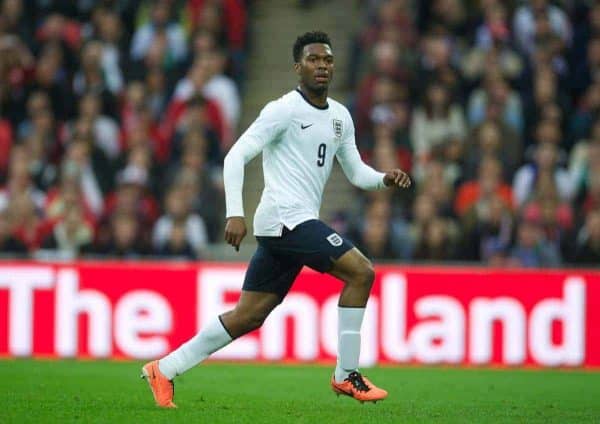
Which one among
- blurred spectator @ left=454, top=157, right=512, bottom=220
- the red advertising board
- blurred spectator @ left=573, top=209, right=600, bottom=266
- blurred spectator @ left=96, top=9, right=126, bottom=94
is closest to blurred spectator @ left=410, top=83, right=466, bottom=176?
blurred spectator @ left=454, top=157, right=512, bottom=220

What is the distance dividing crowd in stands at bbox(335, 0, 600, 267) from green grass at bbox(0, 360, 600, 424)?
2.00m

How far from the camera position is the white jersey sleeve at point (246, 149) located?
9.30 m

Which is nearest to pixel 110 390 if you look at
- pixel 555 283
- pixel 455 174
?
pixel 555 283

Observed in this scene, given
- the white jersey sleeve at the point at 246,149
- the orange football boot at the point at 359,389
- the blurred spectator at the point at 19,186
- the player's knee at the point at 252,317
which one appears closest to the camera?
the white jersey sleeve at the point at 246,149

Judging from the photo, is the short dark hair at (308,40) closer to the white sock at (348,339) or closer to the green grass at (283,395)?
the white sock at (348,339)

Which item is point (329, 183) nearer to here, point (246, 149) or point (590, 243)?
point (590, 243)

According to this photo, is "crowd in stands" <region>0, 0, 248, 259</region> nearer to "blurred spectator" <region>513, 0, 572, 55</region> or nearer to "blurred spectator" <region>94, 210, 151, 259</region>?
"blurred spectator" <region>94, 210, 151, 259</region>

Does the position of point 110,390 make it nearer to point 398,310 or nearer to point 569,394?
point 569,394

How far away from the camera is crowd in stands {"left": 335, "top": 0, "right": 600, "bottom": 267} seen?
54.8ft

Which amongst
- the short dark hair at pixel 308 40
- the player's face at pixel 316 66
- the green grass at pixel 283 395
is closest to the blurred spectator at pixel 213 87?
the green grass at pixel 283 395

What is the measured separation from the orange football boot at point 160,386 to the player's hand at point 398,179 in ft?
6.54

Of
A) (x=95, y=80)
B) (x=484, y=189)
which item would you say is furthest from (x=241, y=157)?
(x=95, y=80)

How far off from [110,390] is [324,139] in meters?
3.07

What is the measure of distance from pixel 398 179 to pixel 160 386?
6.91ft
